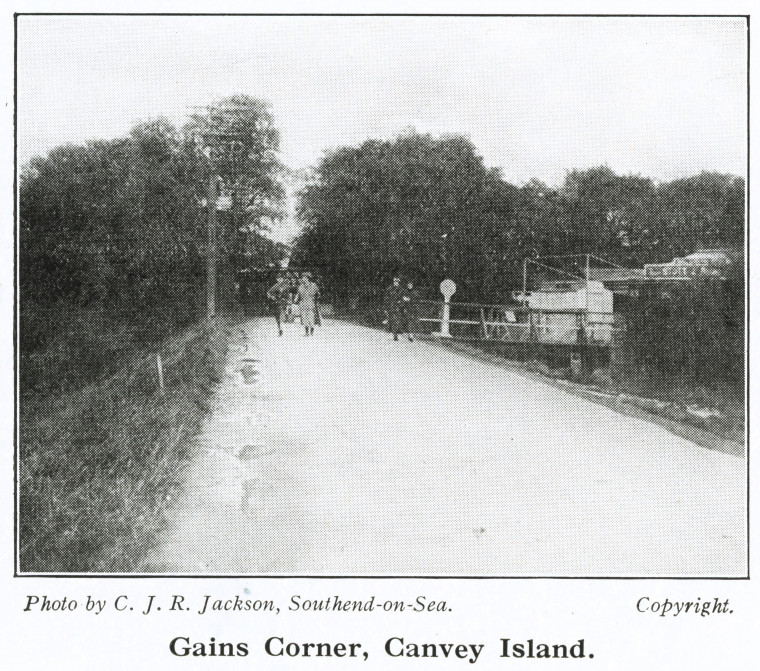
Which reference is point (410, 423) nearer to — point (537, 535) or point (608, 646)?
point (537, 535)

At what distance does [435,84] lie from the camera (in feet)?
21.0

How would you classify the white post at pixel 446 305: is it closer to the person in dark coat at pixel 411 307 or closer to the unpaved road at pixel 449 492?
the person in dark coat at pixel 411 307

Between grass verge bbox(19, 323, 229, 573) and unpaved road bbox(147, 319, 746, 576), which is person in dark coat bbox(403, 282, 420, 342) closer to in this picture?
grass verge bbox(19, 323, 229, 573)

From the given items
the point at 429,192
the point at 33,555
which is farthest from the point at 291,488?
the point at 429,192

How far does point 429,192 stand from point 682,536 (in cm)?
1097

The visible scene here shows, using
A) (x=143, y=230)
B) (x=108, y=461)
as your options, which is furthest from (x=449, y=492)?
(x=143, y=230)

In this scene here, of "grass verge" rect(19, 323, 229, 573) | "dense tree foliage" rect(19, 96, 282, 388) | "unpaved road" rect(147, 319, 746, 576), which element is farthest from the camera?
"dense tree foliage" rect(19, 96, 282, 388)

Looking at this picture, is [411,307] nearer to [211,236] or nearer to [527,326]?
[527,326]

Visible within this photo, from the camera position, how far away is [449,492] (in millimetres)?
5246

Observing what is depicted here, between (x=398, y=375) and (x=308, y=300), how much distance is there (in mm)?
5757

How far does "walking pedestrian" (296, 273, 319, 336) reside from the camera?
14.7m

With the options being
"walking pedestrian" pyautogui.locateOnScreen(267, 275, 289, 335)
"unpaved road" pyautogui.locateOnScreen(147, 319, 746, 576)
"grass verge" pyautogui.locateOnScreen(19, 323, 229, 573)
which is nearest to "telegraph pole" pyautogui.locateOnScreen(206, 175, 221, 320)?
"walking pedestrian" pyautogui.locateOnScreen(267, 275, 289, 335)

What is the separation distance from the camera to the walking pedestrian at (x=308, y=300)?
1466 centimetres

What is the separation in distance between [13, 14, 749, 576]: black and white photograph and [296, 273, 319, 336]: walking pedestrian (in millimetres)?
3052
